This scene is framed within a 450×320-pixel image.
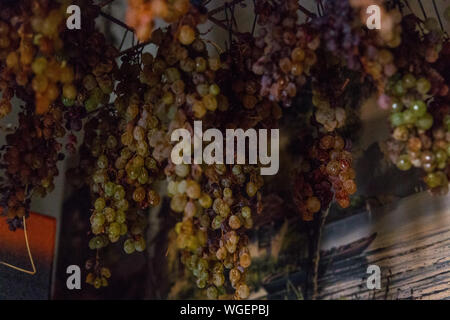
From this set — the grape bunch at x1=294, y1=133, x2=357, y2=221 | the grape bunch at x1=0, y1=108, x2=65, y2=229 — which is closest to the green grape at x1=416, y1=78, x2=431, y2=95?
the grape bunch at x1=294, y1=133, x2=357, y2=221

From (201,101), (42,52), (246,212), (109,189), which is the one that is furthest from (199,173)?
(42,52)

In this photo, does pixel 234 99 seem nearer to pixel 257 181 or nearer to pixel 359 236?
pixel 257 181

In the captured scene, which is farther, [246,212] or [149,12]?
[246,212]

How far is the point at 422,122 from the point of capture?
4.27 feet

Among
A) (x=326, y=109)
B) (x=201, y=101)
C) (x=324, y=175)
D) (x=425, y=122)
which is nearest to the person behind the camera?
(x=425, y=122)

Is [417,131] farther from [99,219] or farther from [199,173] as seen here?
[99,219]

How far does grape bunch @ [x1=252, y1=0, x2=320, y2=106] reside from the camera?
Result: 1379 millimetres

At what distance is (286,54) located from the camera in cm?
139

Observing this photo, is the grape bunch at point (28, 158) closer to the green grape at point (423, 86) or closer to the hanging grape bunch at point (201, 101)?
Result: the hanging grape bunch at point (201, 101)

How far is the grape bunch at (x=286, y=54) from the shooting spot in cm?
138

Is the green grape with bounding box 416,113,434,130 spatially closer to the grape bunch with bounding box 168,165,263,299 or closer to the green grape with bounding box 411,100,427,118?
the green grape with bounding box 411,100,427,118

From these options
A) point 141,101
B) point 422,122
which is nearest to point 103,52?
point 141,101

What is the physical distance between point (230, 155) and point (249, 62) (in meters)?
0.28

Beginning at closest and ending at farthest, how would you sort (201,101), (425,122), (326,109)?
(425,122)
(201,101)
(326,109)
